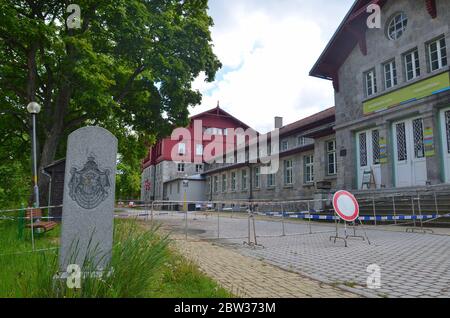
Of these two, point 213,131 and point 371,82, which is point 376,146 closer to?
point 371,82

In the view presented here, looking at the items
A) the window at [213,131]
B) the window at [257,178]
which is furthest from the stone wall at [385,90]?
the window at [213,131]

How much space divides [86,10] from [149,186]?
144 ft

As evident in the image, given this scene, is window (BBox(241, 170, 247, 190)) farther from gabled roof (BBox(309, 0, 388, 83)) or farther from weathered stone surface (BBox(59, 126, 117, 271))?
weathered stone surface (BBox(59, 126, 117, 271))

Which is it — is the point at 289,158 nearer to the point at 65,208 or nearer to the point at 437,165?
the point at 437,165

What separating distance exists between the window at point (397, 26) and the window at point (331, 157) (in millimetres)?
6723

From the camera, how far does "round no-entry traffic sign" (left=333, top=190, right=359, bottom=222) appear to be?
29.0 feet

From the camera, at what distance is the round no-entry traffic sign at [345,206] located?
29.0ft

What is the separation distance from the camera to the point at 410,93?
1595cm

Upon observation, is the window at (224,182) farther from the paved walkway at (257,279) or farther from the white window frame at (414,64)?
the paved walkway at (257,279)

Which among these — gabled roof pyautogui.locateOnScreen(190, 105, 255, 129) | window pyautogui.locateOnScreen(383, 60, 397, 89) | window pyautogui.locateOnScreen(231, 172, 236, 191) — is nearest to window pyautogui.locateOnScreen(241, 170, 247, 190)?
window pyautogui.locateOnScreen(231, 172, 236, 191)

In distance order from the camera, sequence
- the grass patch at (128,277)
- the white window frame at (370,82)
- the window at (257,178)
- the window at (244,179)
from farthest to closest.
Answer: the window at (244,179)
the window at (257,178)
the white window frame at (370,82)
the grass patch at (128,277)

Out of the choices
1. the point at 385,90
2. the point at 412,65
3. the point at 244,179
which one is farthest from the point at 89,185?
the point at 244,179

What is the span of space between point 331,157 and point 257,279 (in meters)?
18.1
